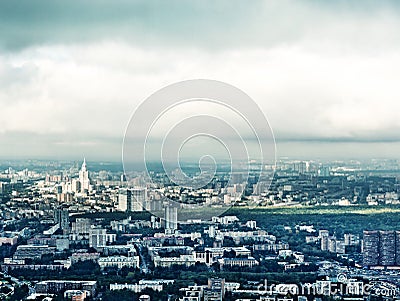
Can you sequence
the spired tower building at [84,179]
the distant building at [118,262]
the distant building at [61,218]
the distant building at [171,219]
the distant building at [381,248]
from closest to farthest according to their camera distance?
the distant building at [118,262], the distant building at [381,248], the distant building at [171,219], the distant building at [61,218], the spired tower building at [84,179]

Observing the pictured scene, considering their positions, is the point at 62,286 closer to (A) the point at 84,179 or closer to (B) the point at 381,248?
(B) the point at 381,248

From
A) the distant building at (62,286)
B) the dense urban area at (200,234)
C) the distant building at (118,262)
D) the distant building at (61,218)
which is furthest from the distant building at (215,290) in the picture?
the distant building at (61,218)

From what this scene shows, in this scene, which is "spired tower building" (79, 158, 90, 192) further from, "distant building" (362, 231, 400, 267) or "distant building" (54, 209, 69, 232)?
"distant building" (362, 231, 400, 267)

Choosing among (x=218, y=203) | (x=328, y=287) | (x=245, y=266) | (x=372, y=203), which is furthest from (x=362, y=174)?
(x=328, y=287)

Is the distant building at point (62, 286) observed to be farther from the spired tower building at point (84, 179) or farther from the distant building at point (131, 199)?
the spired tower building at point (84, 179)

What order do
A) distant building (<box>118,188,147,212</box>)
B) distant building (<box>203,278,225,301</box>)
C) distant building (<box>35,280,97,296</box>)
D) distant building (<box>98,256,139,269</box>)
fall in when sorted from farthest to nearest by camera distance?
distant building (<box>118,188,147,212</box>) → distant building (<box>98,256,139,269</box>) → distant building (<box>35,280,97,296</box>) → distant building (<box>203,278,225,301</box>)

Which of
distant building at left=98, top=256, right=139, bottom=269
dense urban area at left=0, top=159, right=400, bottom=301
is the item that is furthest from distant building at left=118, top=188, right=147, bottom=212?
distant building at left=98, top=256, right=139, bottom=269

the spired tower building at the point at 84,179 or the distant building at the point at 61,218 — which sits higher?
the spired tower building at the point at 84,179

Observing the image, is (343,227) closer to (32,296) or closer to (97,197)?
(97,197)

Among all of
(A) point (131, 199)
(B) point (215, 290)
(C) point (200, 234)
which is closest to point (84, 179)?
(A) point (131, 199)
